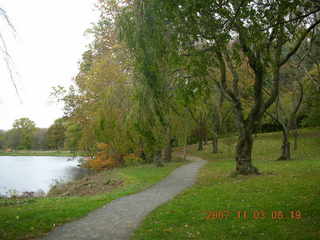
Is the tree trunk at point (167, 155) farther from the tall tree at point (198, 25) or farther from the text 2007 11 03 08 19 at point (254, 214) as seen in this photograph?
the text 2007 11 03 08 19 at point (254, 214)

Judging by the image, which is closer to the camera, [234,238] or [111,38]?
[234,238]

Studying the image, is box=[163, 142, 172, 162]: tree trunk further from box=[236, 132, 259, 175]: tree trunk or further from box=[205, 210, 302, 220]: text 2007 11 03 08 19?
box=[205, 210, 302, 220]: text 2007 11 03 08 19

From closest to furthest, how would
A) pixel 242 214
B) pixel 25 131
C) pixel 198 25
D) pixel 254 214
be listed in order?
pixel 254 214
pixel 242 214
pixel 198 25
pixel 25 131

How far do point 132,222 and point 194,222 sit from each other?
1353 millimetres

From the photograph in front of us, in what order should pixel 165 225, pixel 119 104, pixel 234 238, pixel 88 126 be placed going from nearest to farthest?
1. pixel 234 238
2. pixel 165 225
3. pixel 119 104
4. pixel 88 126

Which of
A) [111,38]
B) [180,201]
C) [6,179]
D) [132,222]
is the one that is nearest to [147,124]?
[180,201]


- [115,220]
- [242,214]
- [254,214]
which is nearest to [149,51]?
[115,220]

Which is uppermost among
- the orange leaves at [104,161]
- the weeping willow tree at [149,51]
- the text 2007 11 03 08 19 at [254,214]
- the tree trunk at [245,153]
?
the weeping willow tree at [149,51]

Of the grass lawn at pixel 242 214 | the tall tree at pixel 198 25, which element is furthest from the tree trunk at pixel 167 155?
the tall tree at pixel 198 25

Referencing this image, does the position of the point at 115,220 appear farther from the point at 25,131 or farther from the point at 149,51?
the point at 25,131

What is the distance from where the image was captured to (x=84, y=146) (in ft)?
75.6

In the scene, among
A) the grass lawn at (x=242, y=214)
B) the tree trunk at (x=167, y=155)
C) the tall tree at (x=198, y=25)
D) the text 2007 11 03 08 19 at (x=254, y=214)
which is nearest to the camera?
the grass lawn at (x=242, y=214)

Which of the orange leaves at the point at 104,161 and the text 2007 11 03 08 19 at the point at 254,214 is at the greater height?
the text 2007 11 03 08 19 at the point at 254,214

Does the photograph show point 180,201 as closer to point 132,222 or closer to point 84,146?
point 132,222
